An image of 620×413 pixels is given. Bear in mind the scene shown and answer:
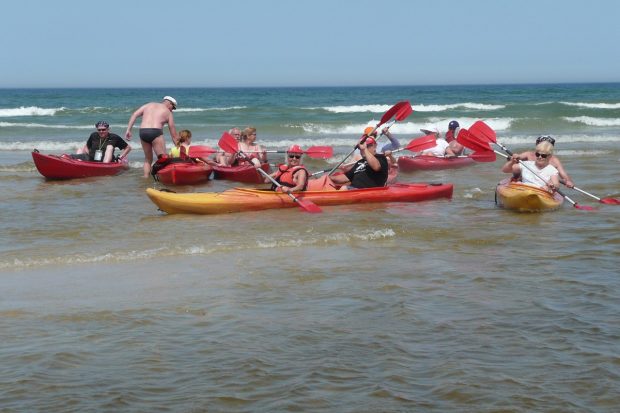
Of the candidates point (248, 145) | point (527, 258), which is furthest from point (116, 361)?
point (248, 145)

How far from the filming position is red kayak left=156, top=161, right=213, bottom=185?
13.4 meters

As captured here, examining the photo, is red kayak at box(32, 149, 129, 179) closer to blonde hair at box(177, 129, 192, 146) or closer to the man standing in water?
the man standing in water

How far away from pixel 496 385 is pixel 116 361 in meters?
1.94

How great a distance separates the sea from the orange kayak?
0.14 metres

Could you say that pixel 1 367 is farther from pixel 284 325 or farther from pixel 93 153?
pixel 93 153

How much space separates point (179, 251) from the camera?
7809mm

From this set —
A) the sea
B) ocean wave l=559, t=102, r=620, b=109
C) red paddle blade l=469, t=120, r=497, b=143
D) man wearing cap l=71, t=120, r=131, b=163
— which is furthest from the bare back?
ocean wave l=559, t=102, r=620, b=109

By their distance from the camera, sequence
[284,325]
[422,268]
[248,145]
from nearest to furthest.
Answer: [284,325] < [422,268] < [248,145]

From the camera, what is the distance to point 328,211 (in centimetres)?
1020

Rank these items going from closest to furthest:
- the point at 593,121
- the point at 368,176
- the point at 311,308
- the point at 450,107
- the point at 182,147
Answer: the point at 311,308 → the point at 368,176 → the point at 182,147 → the point at 593,121 → the point at 450,107

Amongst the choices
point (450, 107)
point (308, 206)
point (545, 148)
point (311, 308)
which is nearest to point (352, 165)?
point (308, 206)

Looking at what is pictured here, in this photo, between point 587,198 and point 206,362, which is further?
point 587,198

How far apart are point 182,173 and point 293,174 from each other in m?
3.42

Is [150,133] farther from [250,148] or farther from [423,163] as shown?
[423,163]
